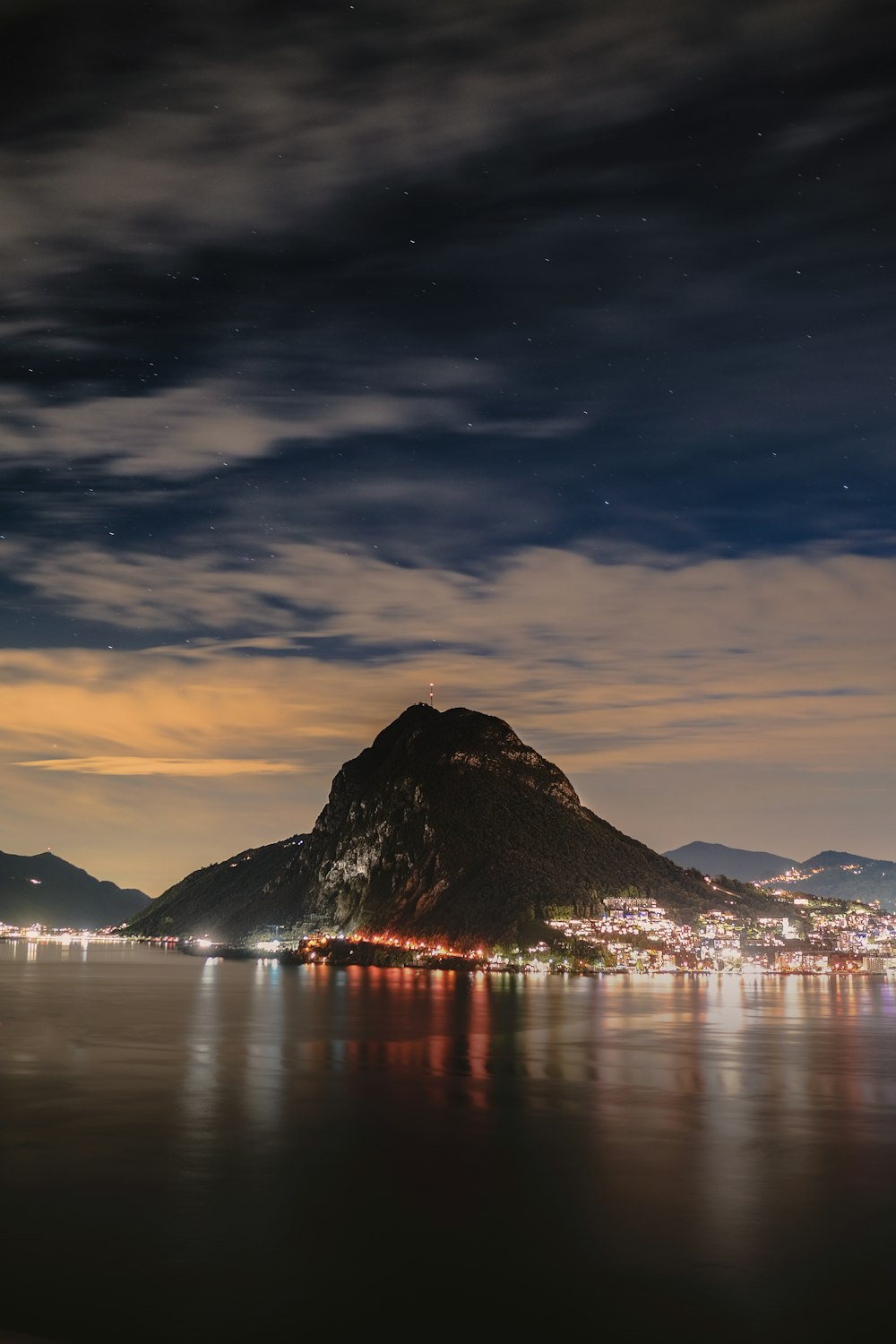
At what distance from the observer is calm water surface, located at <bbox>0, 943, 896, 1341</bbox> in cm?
2603

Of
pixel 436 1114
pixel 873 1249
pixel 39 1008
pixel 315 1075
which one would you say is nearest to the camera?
pixel 873 1249

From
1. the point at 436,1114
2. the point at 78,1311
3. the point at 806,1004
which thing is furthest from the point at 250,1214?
the point at 806,1004

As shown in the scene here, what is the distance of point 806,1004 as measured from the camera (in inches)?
5812

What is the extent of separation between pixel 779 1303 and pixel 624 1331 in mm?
4467

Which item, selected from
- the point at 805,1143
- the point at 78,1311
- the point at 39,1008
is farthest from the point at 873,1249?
the point at 39,1008

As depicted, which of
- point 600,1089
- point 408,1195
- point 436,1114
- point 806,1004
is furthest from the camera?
point 806,1004

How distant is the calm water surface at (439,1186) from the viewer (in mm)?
26031

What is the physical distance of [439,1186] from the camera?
1507 inches

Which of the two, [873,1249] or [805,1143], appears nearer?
[873,1249]

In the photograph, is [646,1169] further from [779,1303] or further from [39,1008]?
[39,1008]

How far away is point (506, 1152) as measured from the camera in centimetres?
4481

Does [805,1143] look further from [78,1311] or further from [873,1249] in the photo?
[78,1311]

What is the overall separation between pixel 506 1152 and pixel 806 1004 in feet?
373

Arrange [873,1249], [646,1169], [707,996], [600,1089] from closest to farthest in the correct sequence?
[873,1249] → [646,1169] → [600,1089] → [707,996]
